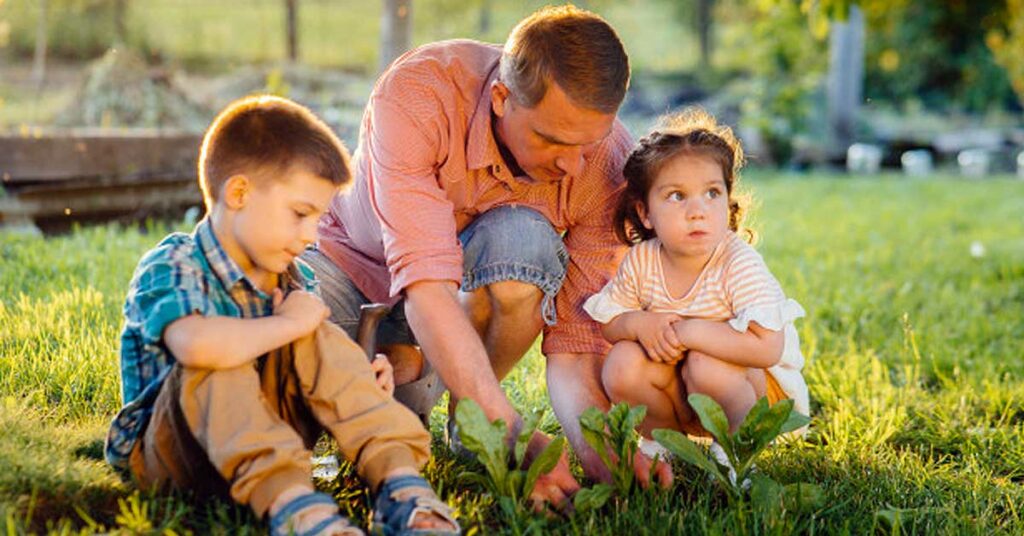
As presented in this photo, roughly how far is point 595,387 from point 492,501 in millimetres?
612

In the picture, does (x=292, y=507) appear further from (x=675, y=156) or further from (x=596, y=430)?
(x=675, y=156)

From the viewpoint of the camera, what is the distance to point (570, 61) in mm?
2570

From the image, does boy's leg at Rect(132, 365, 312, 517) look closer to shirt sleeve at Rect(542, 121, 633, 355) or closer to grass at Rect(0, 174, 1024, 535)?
grass at Rect(0, 174, 1024, 535)

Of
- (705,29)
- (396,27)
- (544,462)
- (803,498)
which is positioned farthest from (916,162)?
(544,462)

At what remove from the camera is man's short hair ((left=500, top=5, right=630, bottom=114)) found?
257cm

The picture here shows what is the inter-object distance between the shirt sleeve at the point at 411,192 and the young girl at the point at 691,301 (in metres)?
0.48

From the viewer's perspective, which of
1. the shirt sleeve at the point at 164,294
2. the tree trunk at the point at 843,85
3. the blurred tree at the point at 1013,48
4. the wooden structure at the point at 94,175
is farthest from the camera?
the tree trunk at the point at 843,85

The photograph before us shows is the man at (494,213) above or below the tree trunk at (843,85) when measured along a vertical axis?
above

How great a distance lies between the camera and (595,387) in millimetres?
2955

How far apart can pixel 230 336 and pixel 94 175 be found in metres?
4.00

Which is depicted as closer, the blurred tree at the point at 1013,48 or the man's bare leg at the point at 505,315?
the man's bare leg at the point at 505,315

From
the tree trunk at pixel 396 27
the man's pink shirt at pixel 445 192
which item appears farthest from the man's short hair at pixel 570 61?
the tree trunk at pixel 396 27

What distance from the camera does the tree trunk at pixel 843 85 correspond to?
42.8 feet

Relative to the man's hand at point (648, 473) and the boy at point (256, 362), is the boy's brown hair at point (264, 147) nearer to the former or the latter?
the boy at point (256, 362)
